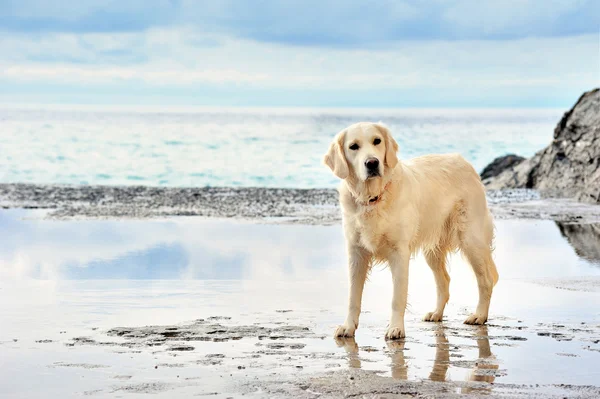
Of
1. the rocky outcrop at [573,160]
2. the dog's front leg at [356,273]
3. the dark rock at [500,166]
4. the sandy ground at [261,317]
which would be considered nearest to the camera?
the sandy ground at [261,317]

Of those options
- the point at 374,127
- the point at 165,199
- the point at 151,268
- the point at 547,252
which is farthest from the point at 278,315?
the point at 165,199

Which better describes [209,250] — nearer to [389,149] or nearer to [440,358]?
[389,149]

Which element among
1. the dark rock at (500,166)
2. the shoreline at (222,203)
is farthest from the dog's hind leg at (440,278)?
the dark rock at (500,166)

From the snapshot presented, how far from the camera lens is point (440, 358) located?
21.8 ft

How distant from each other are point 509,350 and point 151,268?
5230 millimetres

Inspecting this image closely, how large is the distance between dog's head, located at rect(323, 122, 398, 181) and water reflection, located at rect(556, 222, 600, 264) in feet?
16.8

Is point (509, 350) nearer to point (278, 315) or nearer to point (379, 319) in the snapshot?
point (379, 319)

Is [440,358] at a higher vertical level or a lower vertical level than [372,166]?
lower

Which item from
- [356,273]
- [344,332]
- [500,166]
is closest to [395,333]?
[344,332]

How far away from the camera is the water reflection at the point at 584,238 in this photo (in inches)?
482

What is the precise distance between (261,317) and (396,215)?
4.99ft

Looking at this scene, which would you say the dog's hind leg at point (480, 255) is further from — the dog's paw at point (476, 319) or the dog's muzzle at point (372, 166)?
the dog's muzzle at point (372, 166)

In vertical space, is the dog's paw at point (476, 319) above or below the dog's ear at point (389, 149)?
below

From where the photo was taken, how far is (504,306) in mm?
8883
